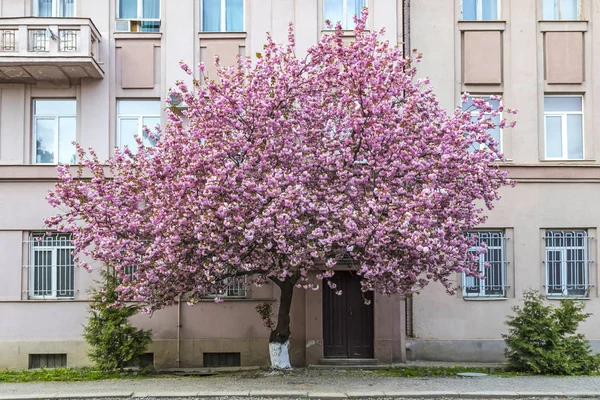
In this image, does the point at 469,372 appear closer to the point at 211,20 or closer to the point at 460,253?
the point at 460,253

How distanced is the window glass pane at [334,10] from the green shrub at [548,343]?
318 inches

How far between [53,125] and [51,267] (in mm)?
3402

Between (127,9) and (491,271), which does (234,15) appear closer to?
(127,9)

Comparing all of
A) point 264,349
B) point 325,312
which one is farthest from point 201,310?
point 325,312

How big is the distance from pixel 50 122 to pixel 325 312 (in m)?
8.04

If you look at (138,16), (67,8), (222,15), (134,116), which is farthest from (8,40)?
(222,15)

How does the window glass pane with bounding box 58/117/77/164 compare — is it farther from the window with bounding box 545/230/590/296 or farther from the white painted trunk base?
the window with bounding box 545/230/590/296

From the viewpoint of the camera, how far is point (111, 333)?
16078mm

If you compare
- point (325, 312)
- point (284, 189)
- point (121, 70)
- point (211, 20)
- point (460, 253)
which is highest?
point (211, 20)

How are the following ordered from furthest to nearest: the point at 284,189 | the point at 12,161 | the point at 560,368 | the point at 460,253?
the point at 12,161 < the point at 560,368 < the point at 460,253 < the point at 284,189

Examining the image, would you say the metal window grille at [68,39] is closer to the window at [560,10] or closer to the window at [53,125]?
the window at [53,125]

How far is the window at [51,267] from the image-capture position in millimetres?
17875

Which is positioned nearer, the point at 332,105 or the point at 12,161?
the point at 332,105

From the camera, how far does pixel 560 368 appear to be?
15.7m
